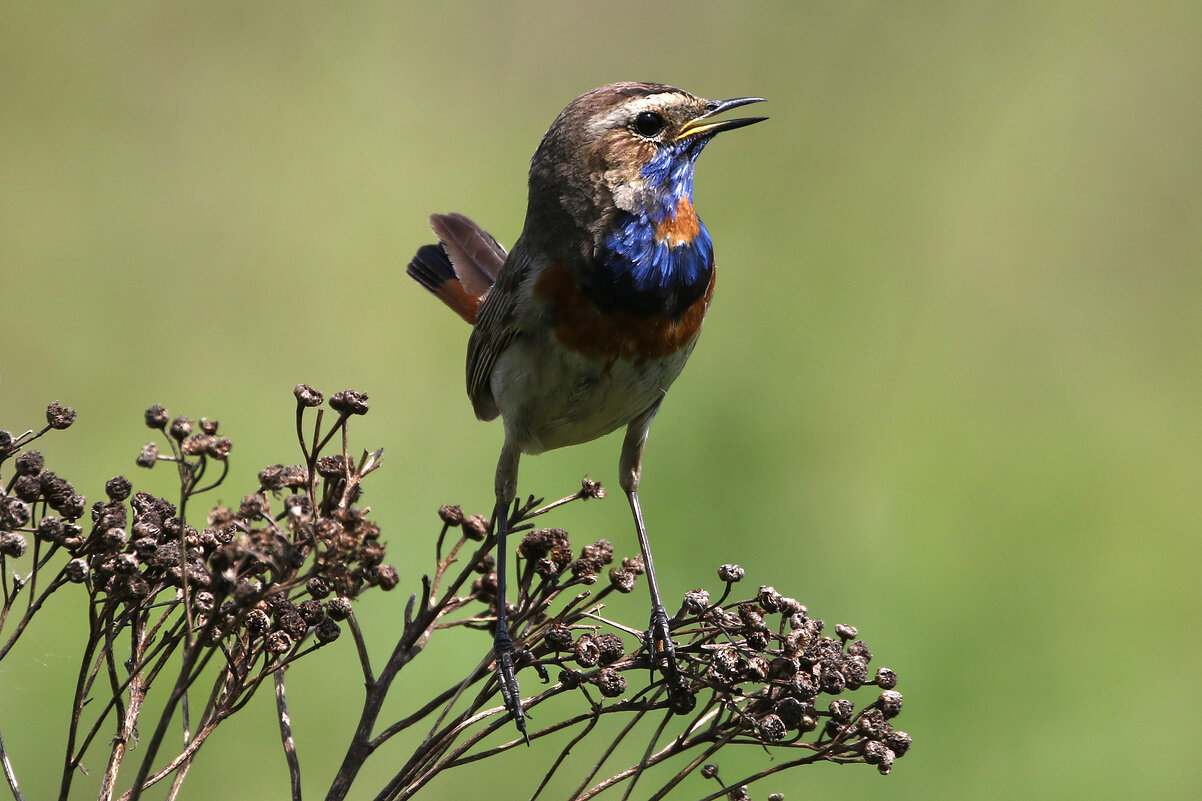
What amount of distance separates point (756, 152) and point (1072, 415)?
2864 millimetres

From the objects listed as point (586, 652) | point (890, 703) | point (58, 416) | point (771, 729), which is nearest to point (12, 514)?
point (58, 416)

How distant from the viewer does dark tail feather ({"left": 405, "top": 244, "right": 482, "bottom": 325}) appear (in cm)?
503

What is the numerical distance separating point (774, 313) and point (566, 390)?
434 centimetres

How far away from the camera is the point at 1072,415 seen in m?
8.13

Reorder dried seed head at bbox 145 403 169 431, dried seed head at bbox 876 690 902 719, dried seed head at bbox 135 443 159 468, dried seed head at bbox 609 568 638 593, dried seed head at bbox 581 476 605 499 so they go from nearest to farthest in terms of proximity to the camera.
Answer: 1. dried seed head at bbox 135 443 159 468
2. dried seed head at bbox 145 403 169 431
3. dried seed head at bbox 876 690 902 719
4. dried seed head at bbox 609 568 638 593
5. dried seed head at bbox 581 476 605 499

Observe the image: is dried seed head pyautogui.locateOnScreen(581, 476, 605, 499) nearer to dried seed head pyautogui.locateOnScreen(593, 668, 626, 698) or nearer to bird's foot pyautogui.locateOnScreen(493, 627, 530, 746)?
bird's foot pyautogui.locateOnScreen(493, 627, 530, 746)

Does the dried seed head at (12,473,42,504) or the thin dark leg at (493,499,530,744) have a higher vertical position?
the thin dark leg at (493,499,530,744)

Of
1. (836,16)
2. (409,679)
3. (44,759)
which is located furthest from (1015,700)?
(836,16)

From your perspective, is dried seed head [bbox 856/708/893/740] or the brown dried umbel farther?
dried seed head [bbox 856/708/893/740]

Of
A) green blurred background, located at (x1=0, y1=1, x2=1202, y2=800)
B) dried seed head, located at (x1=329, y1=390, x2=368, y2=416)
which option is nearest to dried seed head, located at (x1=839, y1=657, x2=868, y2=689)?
dried seed head, located at (x1=329, y1=390, x2=368, y2=416)

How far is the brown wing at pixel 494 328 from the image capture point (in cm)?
401

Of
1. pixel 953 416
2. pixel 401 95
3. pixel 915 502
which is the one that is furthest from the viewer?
pixel 401 95

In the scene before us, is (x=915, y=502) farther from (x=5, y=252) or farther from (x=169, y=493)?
(x=5, y=252)

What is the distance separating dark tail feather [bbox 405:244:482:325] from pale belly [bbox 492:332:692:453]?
913 millimetres
